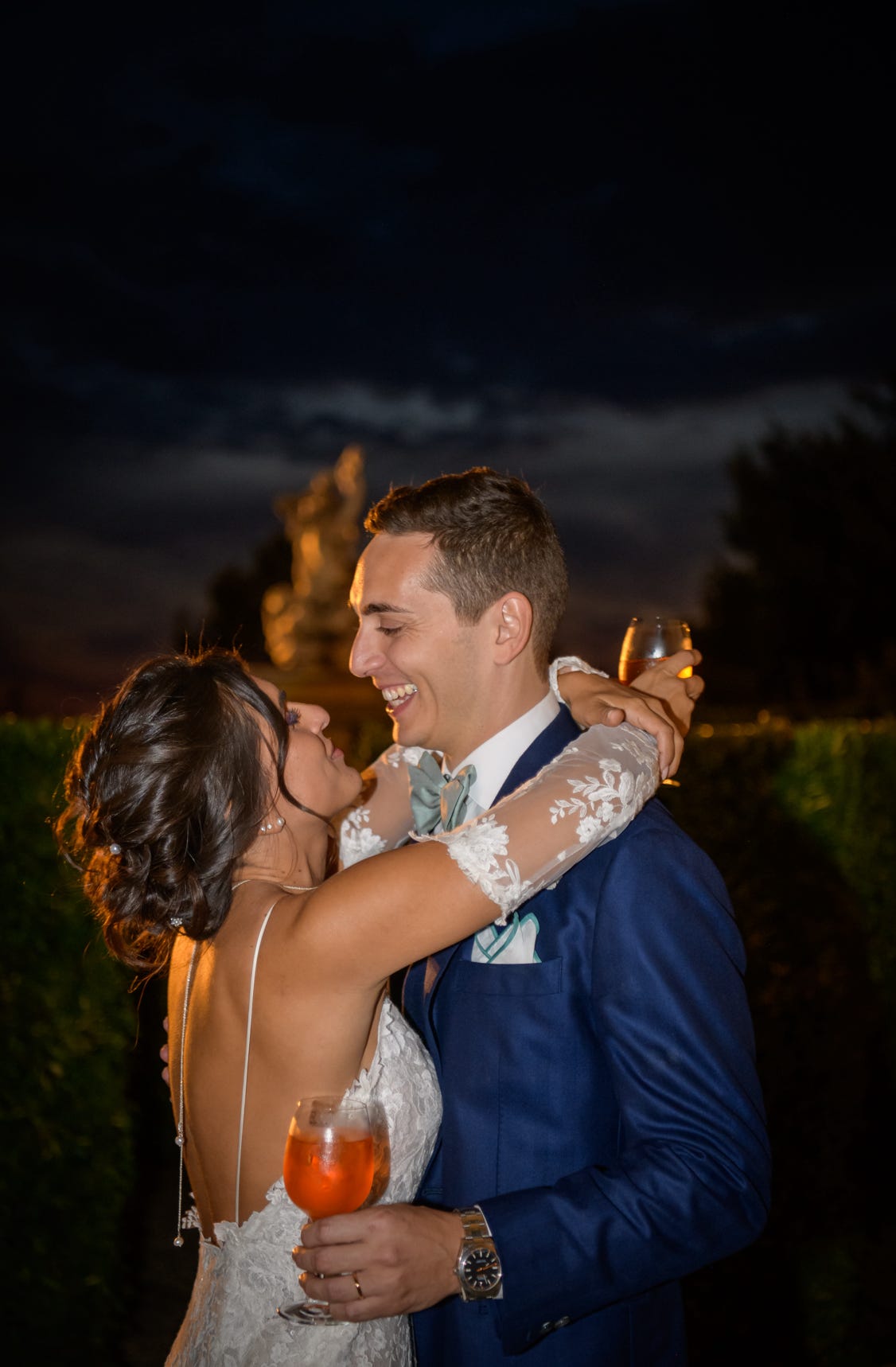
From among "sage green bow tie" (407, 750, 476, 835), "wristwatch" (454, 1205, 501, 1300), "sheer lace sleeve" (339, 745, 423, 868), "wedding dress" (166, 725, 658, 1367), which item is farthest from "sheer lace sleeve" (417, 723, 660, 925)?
"sheer lace sleeve" (339, 745, 423, 868)

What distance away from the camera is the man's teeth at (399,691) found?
240 centimetres

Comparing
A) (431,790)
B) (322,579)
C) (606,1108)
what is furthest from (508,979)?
(322,579)

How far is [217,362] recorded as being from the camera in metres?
23.6

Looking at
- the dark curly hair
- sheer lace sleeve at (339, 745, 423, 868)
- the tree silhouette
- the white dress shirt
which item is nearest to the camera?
the dark curly hair

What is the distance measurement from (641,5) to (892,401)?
13441mm

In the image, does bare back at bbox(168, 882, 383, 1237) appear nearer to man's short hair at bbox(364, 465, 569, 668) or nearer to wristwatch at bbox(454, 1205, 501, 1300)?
wristwatch at bbox(454, 1205, 501, 1300)

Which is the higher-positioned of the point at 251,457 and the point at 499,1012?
the point at 251,457

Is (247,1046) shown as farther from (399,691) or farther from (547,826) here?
(399,691)

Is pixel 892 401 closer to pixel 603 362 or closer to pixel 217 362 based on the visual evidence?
pixel 603 362

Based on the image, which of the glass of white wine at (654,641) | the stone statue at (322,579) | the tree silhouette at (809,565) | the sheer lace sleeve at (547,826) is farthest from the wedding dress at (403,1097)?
the tree silhouette at (809,565)

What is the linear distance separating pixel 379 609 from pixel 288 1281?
4.92 ft

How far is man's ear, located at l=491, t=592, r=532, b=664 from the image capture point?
92.0 inches

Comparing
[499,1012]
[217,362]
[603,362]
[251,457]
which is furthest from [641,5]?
[499,1012]

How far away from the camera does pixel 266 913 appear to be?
2057 millimetres
